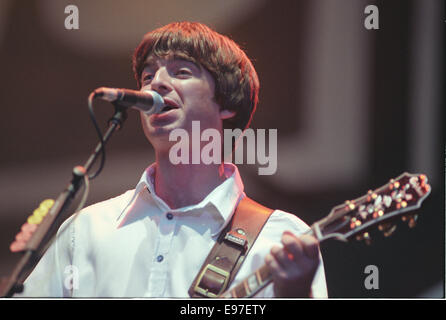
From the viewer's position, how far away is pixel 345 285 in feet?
6.81

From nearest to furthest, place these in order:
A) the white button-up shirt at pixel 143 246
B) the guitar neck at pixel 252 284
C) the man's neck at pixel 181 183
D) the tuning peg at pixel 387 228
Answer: the tuning peg at pixel 387 228
the guitar neck at pixel 252 284
the white button-up shirt at pixel 143 246
the man's neck at pixel 181 183

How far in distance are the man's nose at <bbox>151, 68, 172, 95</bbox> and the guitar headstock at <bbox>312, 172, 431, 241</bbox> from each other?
716mm

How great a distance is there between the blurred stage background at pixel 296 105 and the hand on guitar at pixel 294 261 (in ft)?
0.84

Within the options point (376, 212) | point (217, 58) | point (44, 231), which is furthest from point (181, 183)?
point (376, 212)

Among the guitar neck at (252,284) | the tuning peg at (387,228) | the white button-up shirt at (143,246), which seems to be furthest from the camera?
Answer: the white button-up shirt at (143,246)

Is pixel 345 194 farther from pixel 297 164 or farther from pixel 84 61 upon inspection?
pixel 84 61

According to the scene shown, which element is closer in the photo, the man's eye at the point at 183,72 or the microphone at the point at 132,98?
the microphone at the point at 132,98

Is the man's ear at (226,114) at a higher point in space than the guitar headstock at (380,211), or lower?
higher

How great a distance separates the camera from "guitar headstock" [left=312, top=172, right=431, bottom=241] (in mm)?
1725

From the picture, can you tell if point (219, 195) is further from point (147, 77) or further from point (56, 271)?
point (56, 271)

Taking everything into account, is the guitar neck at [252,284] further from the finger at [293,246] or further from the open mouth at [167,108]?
the open mouth at [167,108]

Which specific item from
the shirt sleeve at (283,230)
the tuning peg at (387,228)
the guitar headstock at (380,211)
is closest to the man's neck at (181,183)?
the shirt sleeve at (283,230)

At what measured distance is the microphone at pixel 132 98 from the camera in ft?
5.34

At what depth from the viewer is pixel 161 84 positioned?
1987 millimetres
